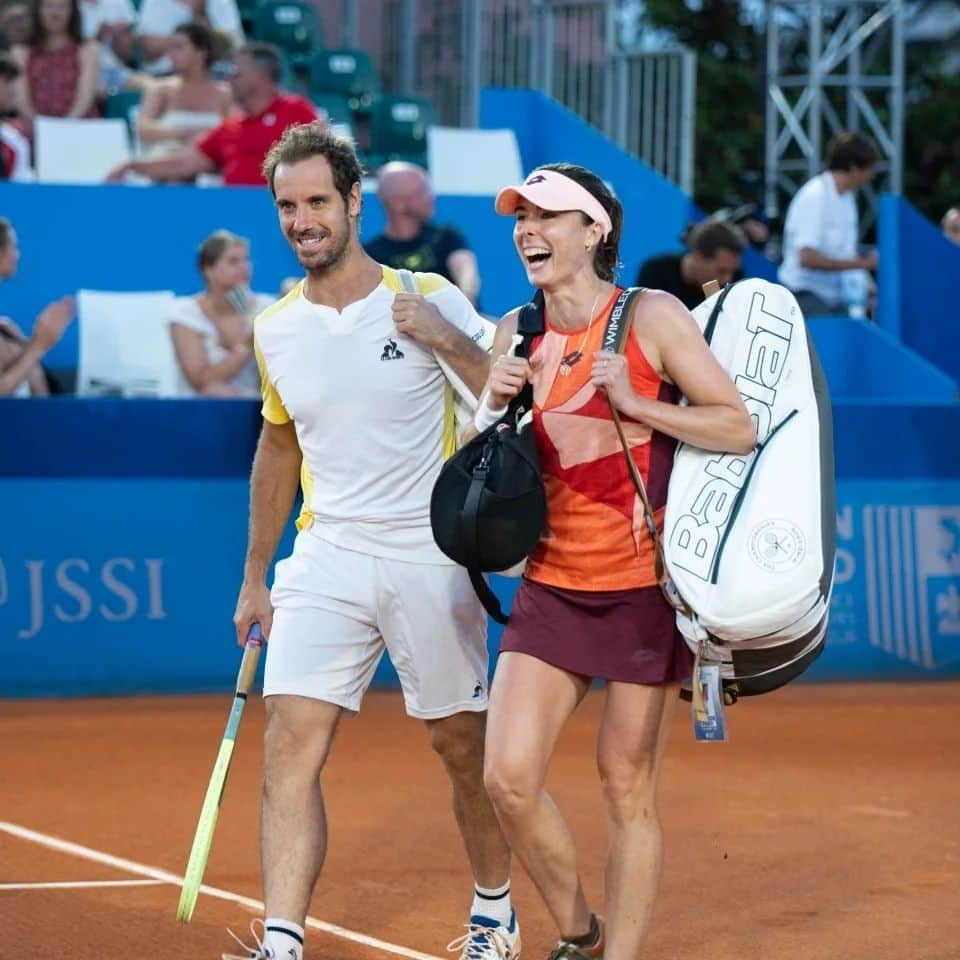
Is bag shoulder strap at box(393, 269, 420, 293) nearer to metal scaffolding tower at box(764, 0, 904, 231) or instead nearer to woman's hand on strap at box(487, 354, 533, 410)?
woman's hand on strap at box(487, 354, 533, 410)

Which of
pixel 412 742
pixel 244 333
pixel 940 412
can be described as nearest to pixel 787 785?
pixel 412 742

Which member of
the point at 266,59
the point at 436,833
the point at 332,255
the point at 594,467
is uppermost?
the point at 266,59

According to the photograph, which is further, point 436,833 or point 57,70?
point 57,70

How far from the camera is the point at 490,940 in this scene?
17.3 feet

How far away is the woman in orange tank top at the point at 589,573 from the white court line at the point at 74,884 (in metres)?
1.94

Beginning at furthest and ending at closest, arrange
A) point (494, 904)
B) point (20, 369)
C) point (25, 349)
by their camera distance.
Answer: point (25, 349) < point (20, 369) < point (494, 904)

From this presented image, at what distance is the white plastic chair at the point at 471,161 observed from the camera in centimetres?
1425

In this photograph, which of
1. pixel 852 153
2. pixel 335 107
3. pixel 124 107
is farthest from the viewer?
pixel 335 107

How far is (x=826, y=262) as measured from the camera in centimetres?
1384

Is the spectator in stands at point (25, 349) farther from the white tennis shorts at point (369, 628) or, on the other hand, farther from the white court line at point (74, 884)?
the white tennis shorts at point (369, 628)

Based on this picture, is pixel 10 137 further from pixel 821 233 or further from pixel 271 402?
pixel 271 402

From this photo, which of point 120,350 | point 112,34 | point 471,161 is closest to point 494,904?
point 120,350

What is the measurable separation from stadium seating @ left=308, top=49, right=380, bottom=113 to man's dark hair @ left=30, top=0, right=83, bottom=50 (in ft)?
10.0

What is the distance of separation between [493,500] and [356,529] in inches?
27.3
